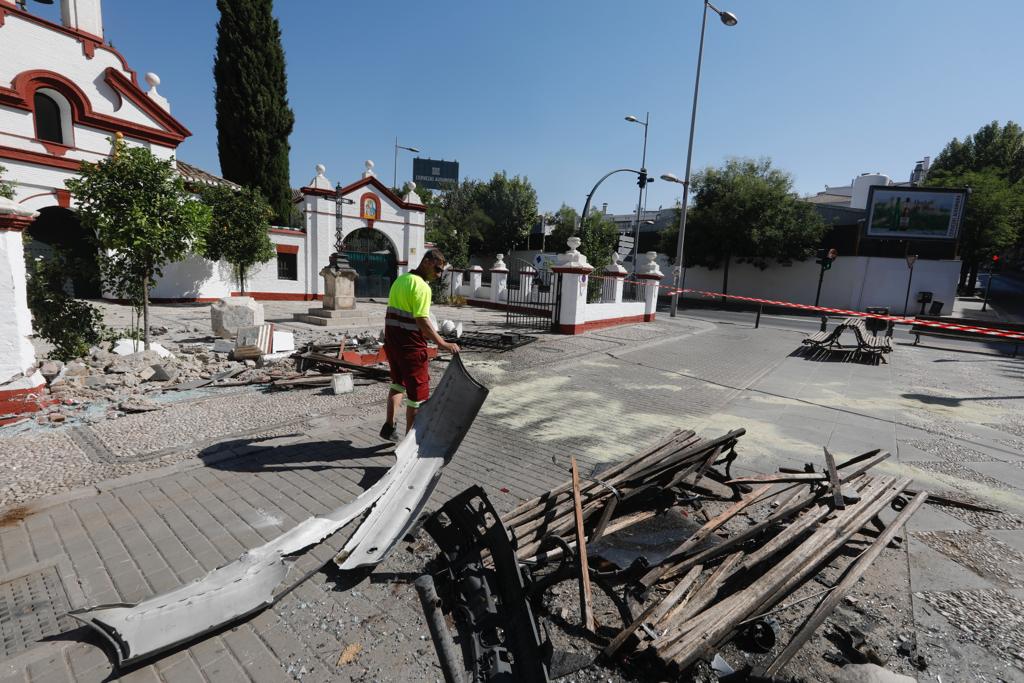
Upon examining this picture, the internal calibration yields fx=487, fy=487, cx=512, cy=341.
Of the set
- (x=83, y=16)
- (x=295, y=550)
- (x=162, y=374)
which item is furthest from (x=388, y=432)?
(x=83, y=16)

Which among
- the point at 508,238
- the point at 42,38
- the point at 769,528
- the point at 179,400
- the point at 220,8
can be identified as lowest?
the point at 179,400

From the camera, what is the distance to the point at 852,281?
2988 centimetres

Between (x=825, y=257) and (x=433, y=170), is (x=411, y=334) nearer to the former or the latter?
(x=825, y=257)

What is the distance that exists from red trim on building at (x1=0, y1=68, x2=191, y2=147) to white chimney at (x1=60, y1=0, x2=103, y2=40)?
126 cm

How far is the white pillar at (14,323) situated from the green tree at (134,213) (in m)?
2.60

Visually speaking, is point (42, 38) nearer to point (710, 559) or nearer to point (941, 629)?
point (710, 559)

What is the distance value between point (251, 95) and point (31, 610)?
25819mm

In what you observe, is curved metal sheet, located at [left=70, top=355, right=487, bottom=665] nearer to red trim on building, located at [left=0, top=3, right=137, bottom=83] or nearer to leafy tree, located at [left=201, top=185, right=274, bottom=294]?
leafy tree, located at [left=201, top=185, right=274, bottom=294]

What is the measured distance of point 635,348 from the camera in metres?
11.8

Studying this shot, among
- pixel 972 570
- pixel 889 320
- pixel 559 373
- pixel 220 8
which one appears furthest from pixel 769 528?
pixel 220 8

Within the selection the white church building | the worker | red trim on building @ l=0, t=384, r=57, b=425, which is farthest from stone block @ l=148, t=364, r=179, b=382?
the white church building

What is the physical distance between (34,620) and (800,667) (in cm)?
377

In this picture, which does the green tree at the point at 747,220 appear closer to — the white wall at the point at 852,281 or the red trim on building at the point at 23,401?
the white wall at the point at 852,281

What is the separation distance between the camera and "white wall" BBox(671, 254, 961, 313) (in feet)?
90.3
